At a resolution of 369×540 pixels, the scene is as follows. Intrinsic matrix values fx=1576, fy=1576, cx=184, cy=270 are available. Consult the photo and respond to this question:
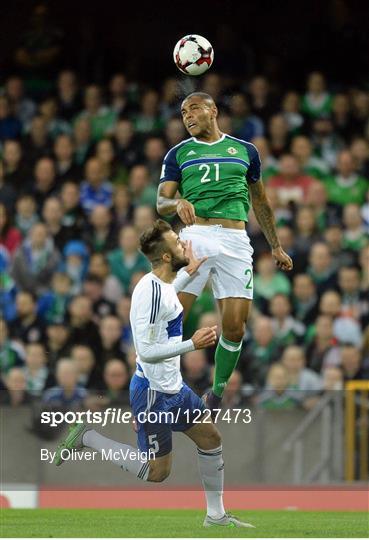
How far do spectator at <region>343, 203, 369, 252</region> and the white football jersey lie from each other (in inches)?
255

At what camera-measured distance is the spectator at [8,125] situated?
18953 millimetres

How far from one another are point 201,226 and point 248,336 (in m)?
4.58

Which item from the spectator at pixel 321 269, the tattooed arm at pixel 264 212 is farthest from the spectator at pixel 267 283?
the tattooed arm at pixel 264 212

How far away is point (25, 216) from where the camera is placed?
17.6m

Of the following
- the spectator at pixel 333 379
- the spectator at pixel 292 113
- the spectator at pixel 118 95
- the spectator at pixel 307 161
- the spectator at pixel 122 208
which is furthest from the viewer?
the spectator at pixel 118 95

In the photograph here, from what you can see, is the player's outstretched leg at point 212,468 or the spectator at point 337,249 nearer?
the player's outstretched leg at point 212,468

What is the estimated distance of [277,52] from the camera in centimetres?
2025

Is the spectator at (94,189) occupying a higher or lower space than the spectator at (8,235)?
higher

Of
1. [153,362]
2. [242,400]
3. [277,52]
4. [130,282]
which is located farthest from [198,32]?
[153,362]

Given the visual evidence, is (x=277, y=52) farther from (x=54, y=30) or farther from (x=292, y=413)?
(x=292, y=413)

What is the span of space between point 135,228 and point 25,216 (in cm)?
149

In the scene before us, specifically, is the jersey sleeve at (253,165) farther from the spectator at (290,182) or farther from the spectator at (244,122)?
the spectator at (244,122)

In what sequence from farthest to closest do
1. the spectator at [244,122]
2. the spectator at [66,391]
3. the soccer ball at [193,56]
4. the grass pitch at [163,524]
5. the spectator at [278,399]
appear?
the spectator at [244,122], the spectator at [278,399], the spectator at [66,391], the soccer ball at [193,56], the grass pitch at [163,524]

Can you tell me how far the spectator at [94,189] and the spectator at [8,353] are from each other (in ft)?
6.65
